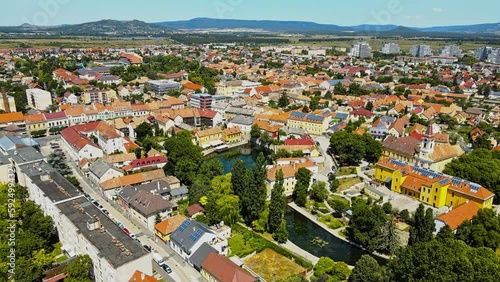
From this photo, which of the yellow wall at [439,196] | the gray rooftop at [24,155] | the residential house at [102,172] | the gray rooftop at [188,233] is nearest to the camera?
the gray rooftop at [188,233]

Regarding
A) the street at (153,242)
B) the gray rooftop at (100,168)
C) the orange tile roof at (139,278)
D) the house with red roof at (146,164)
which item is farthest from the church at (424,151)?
the gray rooftop at (100,168)

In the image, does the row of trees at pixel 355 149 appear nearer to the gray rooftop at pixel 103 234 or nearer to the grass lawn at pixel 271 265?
the grass lawn at pixel 271 265

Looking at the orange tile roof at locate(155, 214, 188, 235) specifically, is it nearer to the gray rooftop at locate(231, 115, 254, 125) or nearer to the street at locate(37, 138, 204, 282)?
the street at locate(37, 138, 204, 282)

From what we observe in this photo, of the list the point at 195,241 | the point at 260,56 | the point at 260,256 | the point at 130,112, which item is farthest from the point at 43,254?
the point at 260,56

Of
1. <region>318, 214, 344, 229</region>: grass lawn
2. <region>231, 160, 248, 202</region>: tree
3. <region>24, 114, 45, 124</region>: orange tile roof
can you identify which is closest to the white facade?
<region>24, 114, 45, 124</region>: orange tile roof

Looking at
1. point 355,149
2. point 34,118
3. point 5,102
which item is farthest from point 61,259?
point 5,102

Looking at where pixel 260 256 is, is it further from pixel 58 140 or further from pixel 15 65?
pixel 15 65

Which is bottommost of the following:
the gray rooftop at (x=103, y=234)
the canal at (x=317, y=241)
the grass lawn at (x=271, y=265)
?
the canal at (x=317, y=241)
